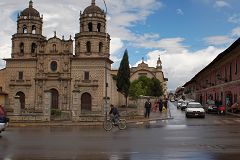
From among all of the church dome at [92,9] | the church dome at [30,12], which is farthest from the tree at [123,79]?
the church dome at [30,12]

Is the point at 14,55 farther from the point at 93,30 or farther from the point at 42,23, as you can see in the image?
the point at 93,30

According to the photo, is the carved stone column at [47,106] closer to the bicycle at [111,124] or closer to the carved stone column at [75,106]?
the carved stone column at [75,106]

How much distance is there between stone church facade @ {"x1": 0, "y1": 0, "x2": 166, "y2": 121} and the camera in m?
57.5

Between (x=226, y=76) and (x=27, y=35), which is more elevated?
(x=27, y=35)

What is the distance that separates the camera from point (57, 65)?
60.5 metres

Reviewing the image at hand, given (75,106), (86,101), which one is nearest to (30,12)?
(86,101)

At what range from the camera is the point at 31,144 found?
14812 mm

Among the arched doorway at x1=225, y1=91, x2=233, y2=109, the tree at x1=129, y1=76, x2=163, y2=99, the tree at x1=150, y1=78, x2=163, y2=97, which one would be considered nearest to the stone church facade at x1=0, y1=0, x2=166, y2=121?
the arched doorway at x1=225, y1=91, x2=233, y2=109

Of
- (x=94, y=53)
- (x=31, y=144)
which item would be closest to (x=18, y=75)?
(x=94, y=53)

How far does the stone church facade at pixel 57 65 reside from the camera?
2265 inches

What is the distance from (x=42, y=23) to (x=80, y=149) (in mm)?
51586

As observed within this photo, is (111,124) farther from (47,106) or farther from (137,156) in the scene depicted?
(137,156)

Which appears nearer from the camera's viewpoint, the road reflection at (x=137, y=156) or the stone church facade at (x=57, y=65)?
the road reflection at (x=137, y=156)

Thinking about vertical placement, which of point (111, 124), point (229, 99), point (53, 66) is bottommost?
point (111, 124)
